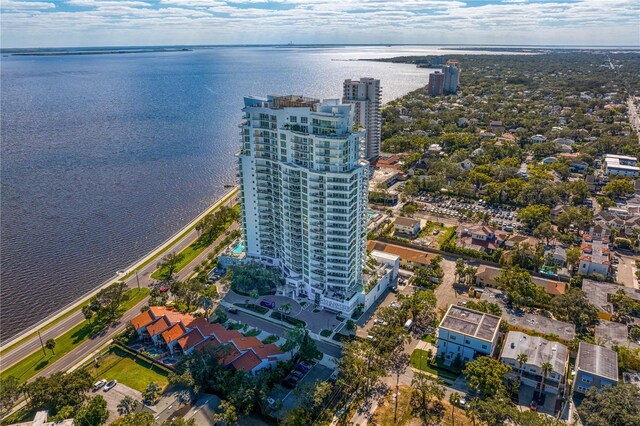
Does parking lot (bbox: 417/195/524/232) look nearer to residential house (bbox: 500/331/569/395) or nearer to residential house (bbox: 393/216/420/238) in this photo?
residential house (bbox: 393/216/420/238)

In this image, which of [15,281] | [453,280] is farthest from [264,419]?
[15,281]

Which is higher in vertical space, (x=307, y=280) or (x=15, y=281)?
(x=307, y=280)

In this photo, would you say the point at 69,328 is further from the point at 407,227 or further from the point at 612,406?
the point at 612,406

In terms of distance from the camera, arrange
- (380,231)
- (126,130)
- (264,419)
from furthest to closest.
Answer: (126,130) < (380,231) < (264,419)

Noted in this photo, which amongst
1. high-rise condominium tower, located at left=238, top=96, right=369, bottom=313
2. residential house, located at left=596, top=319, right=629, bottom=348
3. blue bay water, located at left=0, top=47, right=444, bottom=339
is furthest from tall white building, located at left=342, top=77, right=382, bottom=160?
residential house, located at left=596, top=319, right=629, bottom=348

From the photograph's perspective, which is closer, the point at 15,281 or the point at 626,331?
the point at 626,331

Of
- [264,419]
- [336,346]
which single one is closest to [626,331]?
[336,346]

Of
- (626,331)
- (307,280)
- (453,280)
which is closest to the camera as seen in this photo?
(626,331)

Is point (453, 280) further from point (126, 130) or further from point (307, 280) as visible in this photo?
point (126, 130)

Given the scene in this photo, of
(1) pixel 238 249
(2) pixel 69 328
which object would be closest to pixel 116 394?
(2) pixel 69 328
